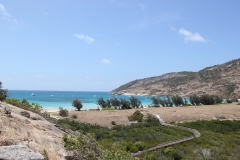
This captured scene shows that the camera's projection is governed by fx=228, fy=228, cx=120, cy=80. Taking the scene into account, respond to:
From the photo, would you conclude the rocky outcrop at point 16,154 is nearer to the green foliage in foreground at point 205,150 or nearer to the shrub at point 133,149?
the green foliage in foreground at point 205,150

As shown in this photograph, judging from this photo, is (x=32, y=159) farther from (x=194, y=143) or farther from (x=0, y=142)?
(x=194, y=143)

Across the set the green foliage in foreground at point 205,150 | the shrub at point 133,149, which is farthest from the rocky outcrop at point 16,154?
the shrub at point 133,149

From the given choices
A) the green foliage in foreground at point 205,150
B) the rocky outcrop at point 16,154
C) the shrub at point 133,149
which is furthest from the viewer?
the shrub at point 133,149

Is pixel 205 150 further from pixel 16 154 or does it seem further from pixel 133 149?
pixel 16 154

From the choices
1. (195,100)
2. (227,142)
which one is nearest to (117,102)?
(195,100)

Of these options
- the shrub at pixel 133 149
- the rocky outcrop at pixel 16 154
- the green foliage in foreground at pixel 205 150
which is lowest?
the green foliage in foreground at pixel 205 150

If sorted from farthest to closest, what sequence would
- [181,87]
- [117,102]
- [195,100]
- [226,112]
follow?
[181,87] < [195,100] < [117,102] < [226,112]

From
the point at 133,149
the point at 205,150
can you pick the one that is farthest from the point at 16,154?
the point at 205,150

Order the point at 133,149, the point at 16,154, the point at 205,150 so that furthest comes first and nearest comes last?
1. the point at 205,150
2. the point at 133,149
3. the point at 16,154

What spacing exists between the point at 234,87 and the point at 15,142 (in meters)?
128

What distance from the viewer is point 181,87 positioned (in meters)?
153

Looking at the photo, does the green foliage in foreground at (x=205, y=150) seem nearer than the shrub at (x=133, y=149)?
Yes

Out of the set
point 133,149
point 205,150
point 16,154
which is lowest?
point 205,150

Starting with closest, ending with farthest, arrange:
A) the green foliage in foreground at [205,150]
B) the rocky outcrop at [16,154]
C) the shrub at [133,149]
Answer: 1. the rocky outcrop at [16,154]
2. the green foliage in foreground at [205,150]
3. the shrub at [133,149]
